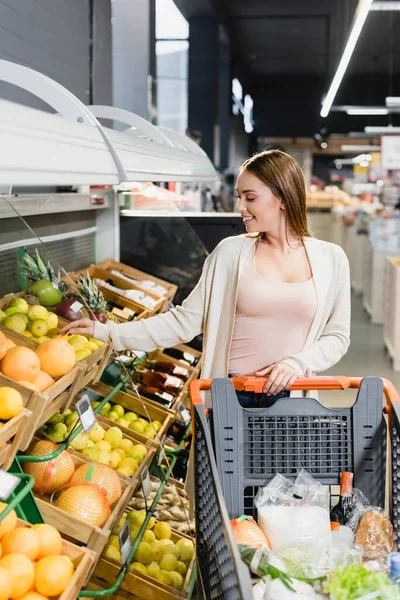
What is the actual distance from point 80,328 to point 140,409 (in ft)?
3.29

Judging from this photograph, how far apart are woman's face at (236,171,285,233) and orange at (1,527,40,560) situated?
123 centimetres

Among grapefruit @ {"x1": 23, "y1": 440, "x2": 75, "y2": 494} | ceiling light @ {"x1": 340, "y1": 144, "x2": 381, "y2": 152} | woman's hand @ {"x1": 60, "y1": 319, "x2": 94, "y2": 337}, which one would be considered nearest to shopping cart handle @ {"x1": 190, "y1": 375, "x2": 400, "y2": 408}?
grapefruit @ {"x1": 23, "y1": 440, "x2": 75, "y2": 494}

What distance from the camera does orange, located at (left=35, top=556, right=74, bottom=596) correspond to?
1.89m

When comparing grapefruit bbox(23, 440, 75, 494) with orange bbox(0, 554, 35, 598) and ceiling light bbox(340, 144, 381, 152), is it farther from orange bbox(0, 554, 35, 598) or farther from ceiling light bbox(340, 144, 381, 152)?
ceiling light bbox(340, 144, 381, 152)

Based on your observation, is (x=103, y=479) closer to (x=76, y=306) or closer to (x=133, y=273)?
(x=76, y=306)

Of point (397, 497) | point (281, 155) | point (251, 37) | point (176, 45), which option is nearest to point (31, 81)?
point (281, 155)

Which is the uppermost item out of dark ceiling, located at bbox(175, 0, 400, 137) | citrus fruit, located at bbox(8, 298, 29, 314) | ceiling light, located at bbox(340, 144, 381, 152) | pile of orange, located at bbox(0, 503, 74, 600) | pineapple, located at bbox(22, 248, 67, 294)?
dark ceiling, located at bbox(175, 0, 400, 137)

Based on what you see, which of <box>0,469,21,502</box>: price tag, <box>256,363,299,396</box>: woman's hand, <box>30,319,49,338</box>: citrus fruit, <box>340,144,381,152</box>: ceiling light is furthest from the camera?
<box>340,144,381,152</box>: ceiling light

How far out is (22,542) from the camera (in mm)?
1911

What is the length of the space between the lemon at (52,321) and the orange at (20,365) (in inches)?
19.9

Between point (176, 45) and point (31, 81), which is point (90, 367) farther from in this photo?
point (176, 45)

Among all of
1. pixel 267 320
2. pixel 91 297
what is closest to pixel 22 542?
pixel 267 320

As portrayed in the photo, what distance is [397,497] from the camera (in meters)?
2.05

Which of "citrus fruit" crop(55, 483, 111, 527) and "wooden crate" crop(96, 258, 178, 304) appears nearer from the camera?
"citrus fruit" crop(55, 483, 111, 527)
